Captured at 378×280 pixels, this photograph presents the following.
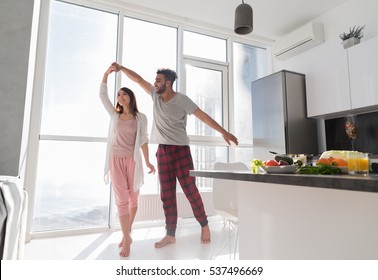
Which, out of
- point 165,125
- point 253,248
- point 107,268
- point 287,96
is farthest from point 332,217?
point 287,96

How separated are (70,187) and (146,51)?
197 cm

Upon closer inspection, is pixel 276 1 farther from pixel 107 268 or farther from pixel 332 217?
pixel 107 268

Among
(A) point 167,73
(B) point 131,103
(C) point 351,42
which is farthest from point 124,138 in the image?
(C) point 351,42

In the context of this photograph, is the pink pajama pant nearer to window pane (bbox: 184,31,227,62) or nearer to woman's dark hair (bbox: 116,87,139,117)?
woman's dark hair (bbox: 116,87,139,117)

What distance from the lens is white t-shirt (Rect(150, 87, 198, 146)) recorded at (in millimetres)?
2430

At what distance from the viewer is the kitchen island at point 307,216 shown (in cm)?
77

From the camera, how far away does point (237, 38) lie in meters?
4.06

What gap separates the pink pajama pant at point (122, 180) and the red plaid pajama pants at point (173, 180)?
29 cm

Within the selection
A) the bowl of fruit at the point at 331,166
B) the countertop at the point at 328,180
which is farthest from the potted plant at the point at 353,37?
the countertop at the point at 328,180

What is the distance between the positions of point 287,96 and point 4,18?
3012 millimetres

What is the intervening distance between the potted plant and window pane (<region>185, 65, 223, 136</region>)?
164 cm

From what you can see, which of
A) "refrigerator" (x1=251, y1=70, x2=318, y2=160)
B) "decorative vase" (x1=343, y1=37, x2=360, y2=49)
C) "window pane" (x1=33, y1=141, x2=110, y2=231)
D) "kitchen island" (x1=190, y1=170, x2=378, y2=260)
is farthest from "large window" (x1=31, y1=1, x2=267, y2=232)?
"kitchen island" (x1=190, y1=170, x2=378, y2=260)

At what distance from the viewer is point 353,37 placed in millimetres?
2895

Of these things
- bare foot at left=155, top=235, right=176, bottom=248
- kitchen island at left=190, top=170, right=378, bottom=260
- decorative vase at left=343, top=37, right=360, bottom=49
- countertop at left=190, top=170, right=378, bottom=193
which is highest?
decorative vase at left=343, top=37, right=360, bottom=49
